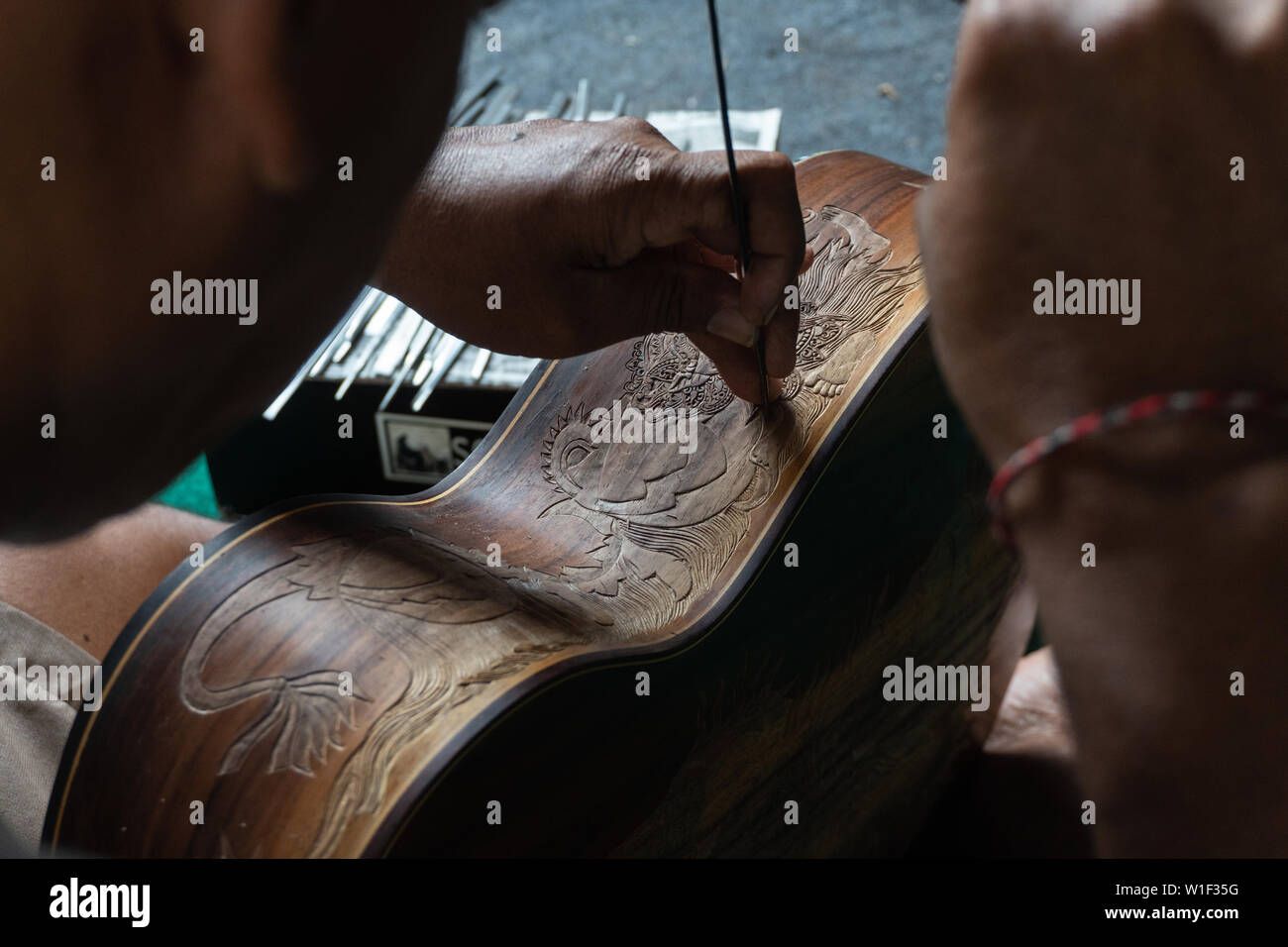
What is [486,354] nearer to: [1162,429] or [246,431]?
[246,431]

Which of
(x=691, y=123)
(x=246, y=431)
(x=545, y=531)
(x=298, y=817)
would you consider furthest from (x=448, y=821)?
(x=691, y=123)

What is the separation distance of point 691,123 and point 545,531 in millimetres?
947

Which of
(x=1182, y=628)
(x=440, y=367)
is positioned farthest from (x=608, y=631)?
(x=440, y=367)

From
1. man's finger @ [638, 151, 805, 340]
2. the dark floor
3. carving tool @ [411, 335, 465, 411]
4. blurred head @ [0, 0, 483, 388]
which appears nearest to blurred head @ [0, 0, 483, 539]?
blurred head @ [0, 0, 483, 388]

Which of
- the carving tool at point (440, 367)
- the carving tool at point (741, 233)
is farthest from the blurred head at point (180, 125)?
the carving tool at point (440, 367)

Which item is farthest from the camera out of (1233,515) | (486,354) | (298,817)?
(486,354)

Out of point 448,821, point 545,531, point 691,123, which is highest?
point 691,123

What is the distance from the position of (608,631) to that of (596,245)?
275 mm

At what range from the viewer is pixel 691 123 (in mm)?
1542

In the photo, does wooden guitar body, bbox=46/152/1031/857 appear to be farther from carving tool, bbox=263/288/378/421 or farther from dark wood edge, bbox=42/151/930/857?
carving tool, bbox=263/288/378/421

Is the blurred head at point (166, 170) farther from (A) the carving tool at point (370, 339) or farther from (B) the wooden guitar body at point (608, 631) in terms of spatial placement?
(A) the carving tool at point (370, 339)

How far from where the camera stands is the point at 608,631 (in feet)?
2.29

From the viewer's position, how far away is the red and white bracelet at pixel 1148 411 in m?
0.34

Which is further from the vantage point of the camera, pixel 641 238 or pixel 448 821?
pixel 641 238
